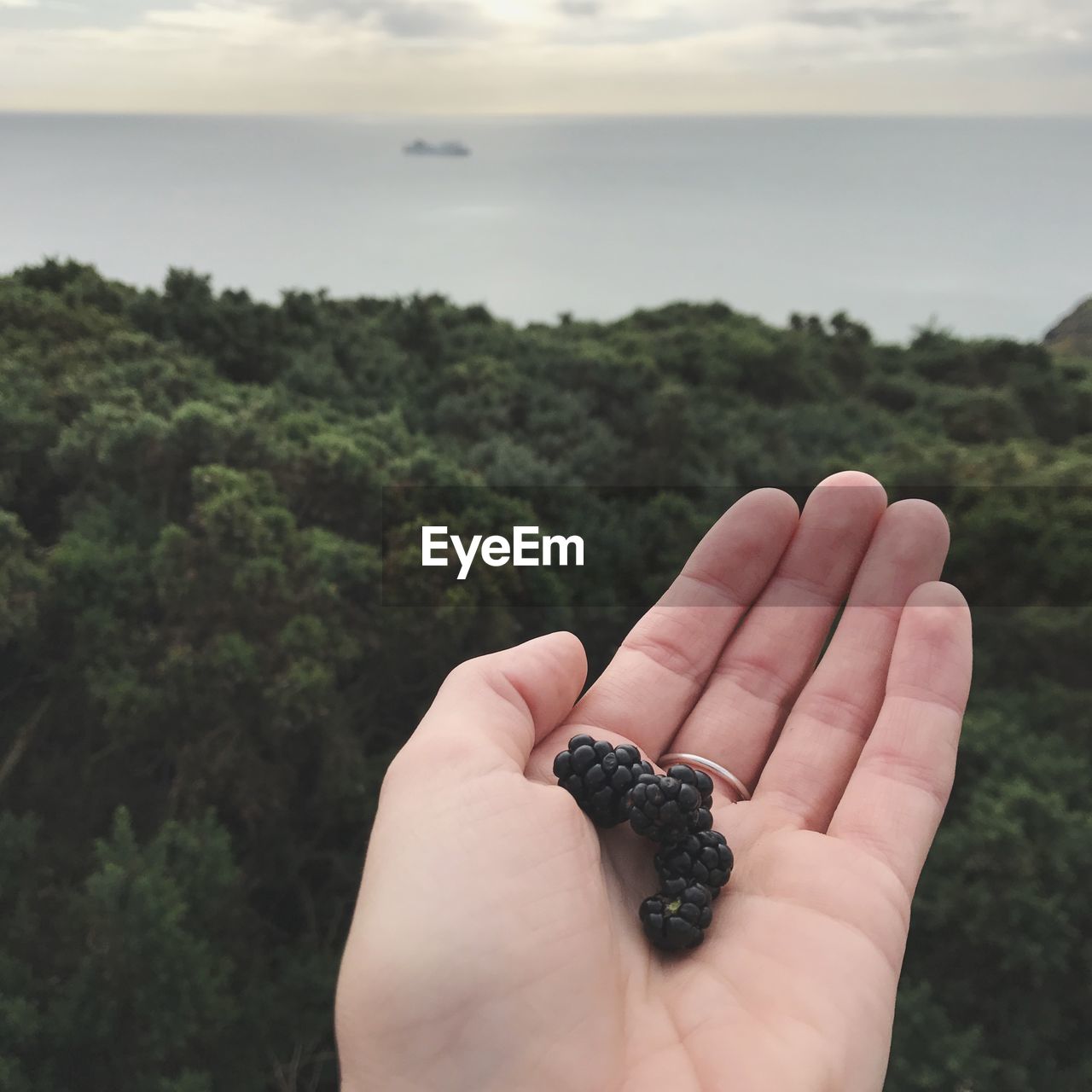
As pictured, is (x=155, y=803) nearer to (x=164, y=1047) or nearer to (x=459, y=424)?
(x=164, y=1047)

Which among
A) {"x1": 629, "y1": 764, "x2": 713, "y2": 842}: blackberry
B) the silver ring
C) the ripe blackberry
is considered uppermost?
{"x1": 629, "y1": 764, "x2": 713, "y2": 842}: blackberry

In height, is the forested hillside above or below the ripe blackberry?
below

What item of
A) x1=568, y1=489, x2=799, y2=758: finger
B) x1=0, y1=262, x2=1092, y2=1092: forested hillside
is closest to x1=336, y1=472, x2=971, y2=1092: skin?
x1=568, y1=489, x2=799, y2=758: finger

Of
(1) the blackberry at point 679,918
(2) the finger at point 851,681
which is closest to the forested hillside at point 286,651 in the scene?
(2) the finger at point 851,681

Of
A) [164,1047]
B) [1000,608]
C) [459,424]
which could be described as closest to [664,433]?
[459,424]

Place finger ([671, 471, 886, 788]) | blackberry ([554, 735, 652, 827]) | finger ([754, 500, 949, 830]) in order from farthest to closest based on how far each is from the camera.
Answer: finger ([671, 471, 886, 788]) → finger ([754, 500, 949, 830]) → blackberry ([554, 735, 652, 827])

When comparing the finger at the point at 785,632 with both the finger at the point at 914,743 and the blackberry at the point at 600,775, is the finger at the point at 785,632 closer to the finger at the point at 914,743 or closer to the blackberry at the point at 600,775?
the finger at the point at 914,743

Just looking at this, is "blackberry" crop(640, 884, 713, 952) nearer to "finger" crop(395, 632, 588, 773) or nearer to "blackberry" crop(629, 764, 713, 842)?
"blackberry" crop(629, 764, 713, 842)
